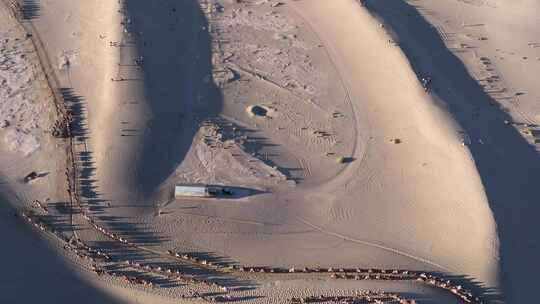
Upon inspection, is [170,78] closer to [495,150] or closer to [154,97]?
[154,97]

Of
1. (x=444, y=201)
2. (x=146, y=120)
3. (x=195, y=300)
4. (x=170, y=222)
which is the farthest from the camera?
(x=146, y=120)

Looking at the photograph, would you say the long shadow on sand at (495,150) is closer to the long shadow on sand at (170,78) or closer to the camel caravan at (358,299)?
the camel caravan at (358,299)

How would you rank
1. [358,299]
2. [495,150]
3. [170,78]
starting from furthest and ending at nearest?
[170,78] < [495,150] < [358,299]

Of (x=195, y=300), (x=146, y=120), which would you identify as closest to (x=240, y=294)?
(x=195, y=300)

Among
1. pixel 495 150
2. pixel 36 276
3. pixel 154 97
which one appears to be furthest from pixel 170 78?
pixel 495 150

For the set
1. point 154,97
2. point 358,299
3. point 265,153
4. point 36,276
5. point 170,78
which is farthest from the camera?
point 170,78

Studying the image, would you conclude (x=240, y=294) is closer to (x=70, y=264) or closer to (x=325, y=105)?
(x=70, y=264)

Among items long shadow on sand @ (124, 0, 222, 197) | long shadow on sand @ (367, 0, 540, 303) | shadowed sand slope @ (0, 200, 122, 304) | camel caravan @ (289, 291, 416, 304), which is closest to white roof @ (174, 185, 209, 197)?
long shadow on sand @ (124, 0, 222, 197)
